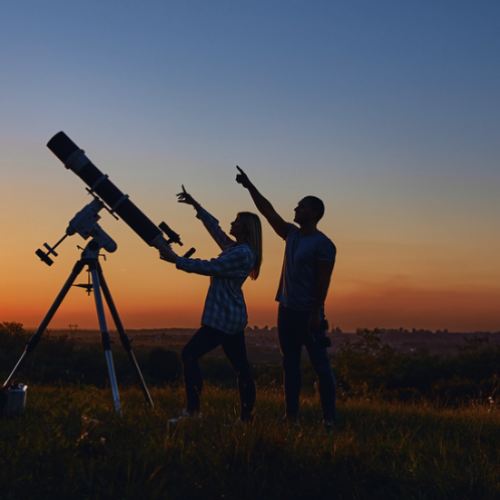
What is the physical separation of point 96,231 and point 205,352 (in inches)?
68.2

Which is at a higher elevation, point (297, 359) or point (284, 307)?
point (284, 307)

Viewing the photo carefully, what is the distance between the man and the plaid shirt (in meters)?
0.46

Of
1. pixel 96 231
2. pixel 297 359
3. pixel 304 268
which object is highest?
pixel 96 231

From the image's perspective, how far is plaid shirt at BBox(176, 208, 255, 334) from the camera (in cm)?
528

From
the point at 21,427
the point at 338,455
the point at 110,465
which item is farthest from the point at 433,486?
the point at 21,427

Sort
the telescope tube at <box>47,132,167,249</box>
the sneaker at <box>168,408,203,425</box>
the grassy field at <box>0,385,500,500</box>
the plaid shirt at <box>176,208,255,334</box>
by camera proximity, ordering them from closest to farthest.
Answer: the grassy field at <box>0,385,500,500</box> → the sneaker at <box>168,408,203,425</box> → the plaid shirt at <box>176,208,255,334</box> → the telescope tube at <box>47,132,167,249</box>

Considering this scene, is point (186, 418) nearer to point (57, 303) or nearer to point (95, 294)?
point (95, 294)

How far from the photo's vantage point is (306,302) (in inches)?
220

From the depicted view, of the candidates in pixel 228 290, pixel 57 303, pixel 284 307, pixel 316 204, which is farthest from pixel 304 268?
pixel 57 303

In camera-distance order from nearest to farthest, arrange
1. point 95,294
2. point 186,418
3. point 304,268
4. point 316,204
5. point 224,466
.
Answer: point 224,466 → point 186,418 → point 304,268 → point 316,204 → point 95,294

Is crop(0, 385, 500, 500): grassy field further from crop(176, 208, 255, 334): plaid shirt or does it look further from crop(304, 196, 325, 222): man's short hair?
crop(304, 196, 325, 222): man's short hair

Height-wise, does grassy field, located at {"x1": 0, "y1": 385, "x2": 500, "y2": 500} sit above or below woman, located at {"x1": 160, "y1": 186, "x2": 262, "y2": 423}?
below

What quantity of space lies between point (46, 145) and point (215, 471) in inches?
162

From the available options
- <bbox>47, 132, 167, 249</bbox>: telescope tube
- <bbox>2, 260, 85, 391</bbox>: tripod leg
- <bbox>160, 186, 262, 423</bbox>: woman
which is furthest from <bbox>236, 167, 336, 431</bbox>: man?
<bbox>2, 260, 85, 391</bbox>: tripod leg
